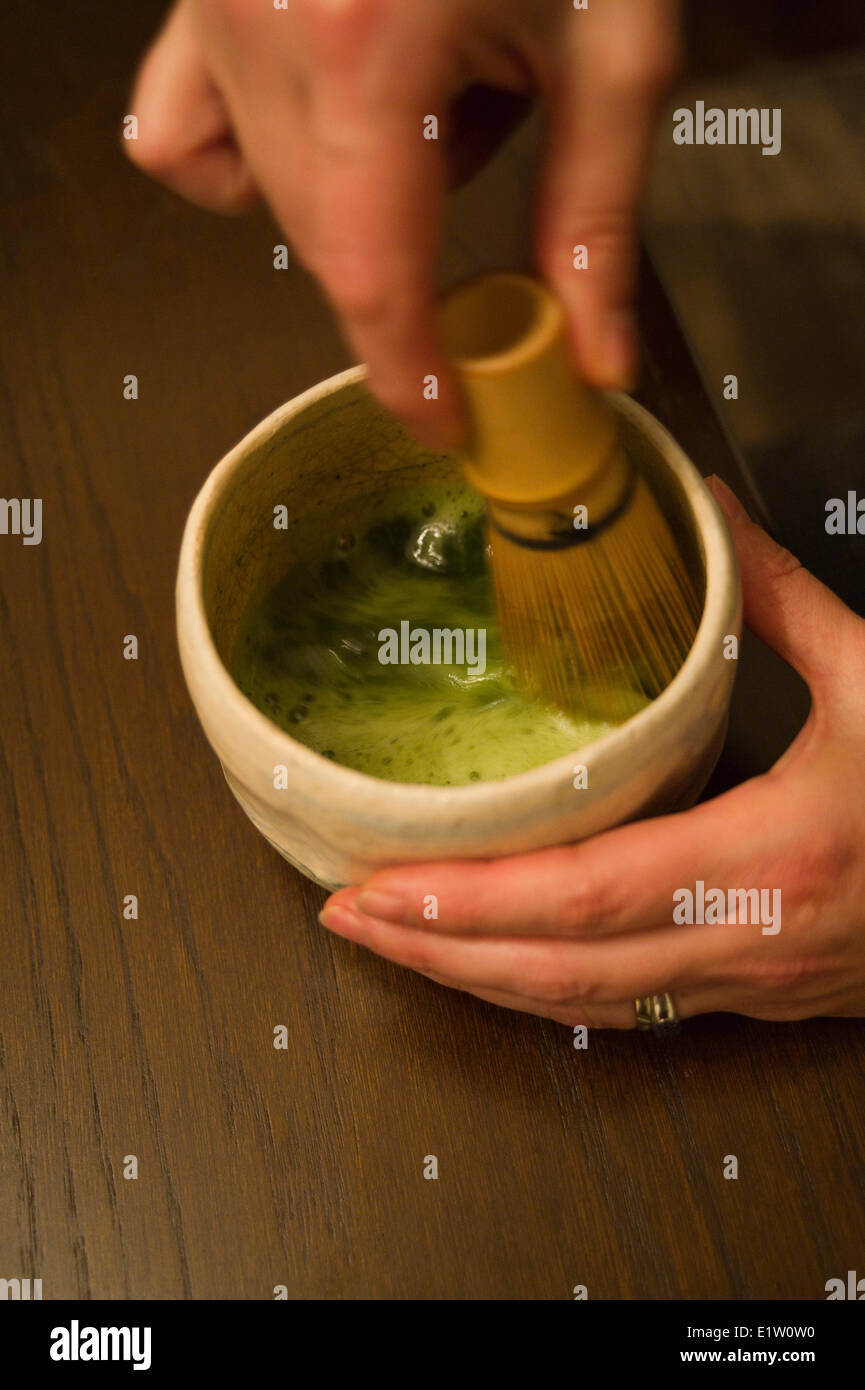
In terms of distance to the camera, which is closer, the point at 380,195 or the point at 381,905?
the point at 380,195

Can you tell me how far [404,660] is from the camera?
0.64m

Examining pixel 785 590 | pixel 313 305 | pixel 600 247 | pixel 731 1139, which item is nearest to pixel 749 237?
pixel 313 305

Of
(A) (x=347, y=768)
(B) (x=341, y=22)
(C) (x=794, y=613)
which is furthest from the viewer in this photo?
(C) (x=794, y=613)

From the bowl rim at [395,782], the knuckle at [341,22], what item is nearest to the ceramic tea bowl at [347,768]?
the bowl rim at [395,782]

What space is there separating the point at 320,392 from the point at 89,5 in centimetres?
71

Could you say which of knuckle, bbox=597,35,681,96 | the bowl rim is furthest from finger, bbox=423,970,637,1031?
A: knuckle, bbox=597,35,681,96

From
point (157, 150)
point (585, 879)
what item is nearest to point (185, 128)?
point (157, 150)

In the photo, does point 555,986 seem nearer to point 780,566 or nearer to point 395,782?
point 395,782

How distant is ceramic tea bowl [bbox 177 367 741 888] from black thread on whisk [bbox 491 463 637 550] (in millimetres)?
36

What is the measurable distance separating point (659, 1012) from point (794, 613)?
0.64ft

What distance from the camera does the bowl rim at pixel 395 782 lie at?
456 millimetres

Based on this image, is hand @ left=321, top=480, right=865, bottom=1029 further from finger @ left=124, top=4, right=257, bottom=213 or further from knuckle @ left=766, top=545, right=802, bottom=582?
finger @ left=124, top=4, right=257, bottom=213

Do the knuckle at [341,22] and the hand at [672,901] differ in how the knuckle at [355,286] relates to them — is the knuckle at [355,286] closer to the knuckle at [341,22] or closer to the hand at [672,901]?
the knuckle at [341,22]

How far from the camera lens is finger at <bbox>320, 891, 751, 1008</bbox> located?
524mm
